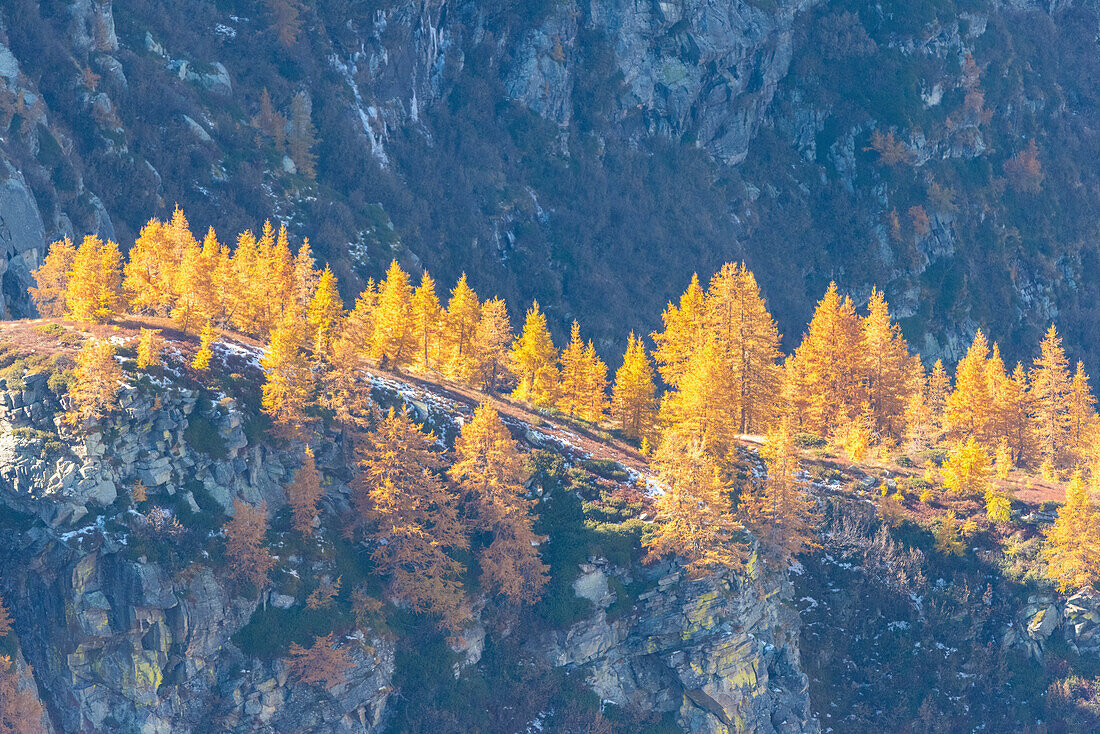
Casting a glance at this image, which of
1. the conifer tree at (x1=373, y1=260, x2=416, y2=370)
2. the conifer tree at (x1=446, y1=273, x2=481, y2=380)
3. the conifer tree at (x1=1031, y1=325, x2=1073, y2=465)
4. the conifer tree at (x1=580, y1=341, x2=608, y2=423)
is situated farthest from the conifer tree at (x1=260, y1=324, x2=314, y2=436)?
the conifer tree at (x1=1031, y1=325, x2=1073, y2=465)

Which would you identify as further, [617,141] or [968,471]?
[617,141]

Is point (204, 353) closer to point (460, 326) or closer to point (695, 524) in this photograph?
point (460, 326)

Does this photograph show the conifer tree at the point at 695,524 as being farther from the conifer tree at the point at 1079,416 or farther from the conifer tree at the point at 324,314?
the conifer tree at the point at 1079,416

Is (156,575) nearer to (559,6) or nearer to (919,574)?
(919,574)

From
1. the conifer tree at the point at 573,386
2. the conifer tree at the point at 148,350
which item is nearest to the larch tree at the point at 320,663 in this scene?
the conifer tree at the point at 148,350

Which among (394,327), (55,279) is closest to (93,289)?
(55,279)

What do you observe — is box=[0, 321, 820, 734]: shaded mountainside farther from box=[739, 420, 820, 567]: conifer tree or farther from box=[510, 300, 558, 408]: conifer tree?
box=[510, 300, 558, 408]: conifer tree

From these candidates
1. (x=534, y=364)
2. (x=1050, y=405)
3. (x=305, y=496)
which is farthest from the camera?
(x=1050, y=405)
